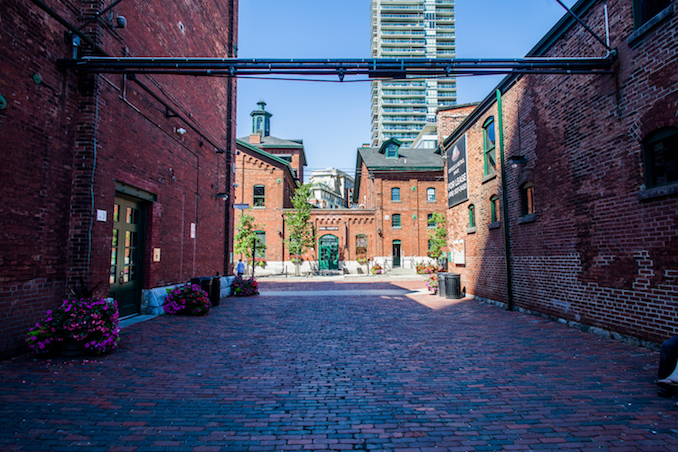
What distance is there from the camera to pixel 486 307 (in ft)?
38.4

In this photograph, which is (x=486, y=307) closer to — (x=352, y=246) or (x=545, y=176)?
(x=545, y=176)

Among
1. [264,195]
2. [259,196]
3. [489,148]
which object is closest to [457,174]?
[489,148]

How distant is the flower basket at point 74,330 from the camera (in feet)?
18.4

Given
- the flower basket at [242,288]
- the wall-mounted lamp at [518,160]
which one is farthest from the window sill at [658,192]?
the flower basket at [242,288]

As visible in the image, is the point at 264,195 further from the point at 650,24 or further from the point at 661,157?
the point at 661,157

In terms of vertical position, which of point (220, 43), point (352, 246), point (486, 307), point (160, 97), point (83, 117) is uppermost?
point (220, 43)

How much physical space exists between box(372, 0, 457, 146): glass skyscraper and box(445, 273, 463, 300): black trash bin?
274 ft

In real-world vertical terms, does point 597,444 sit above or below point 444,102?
below

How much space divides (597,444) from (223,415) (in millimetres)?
3581

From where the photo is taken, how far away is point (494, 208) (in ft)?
41.0

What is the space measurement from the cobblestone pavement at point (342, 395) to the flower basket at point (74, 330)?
23 cm

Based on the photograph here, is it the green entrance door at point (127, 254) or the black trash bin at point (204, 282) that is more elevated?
the green entrance door at point (127, 254)

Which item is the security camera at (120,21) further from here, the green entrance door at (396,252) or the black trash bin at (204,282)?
the green entrance door at (396,252)

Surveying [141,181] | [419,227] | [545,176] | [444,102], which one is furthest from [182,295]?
[444,102]
